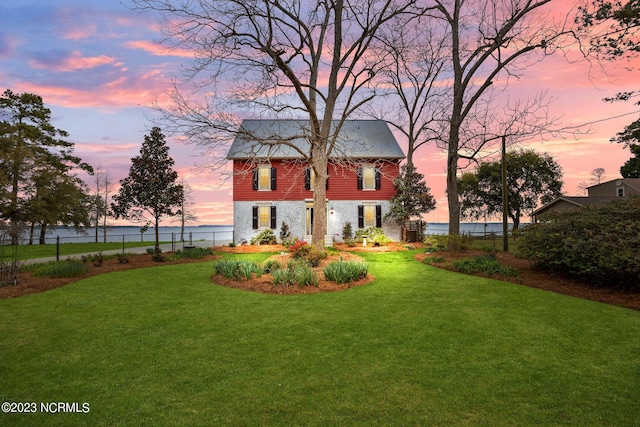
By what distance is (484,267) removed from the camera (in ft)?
40.0

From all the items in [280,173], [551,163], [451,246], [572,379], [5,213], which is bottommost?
[572,379]

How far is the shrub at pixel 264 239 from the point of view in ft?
77.2

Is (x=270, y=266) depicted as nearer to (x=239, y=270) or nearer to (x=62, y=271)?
(x=239, y=270)

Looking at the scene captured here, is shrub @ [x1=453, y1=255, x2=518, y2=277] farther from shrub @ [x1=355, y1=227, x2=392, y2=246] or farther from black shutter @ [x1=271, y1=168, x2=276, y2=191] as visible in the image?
black shutter @ [x1=271, y1=168, x2=276, y2=191]

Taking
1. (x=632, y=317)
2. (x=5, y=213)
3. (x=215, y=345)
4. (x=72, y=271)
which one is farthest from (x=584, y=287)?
(x=5, y=213)

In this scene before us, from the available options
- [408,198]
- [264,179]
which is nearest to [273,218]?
[264,179]

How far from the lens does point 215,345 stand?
568 centimetres

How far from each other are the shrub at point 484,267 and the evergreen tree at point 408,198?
11077 mm

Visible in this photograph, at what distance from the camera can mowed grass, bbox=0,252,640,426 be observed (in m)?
3.76

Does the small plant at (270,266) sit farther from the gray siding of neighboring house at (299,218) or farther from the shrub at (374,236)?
the gray siding of neighboring house at (299,218)

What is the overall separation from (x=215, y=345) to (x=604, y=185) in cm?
4340

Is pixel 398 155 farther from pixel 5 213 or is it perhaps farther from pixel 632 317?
pixel 5 213

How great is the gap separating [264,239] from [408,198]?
1038cm

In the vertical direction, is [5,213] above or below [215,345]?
above
